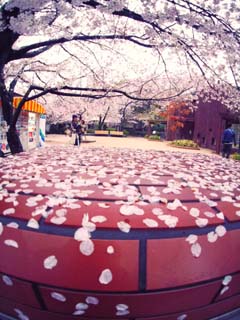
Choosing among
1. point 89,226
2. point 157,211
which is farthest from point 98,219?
point 157,211

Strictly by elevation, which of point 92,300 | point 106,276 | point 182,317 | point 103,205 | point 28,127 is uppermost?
point 103,205

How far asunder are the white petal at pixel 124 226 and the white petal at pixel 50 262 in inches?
10.9

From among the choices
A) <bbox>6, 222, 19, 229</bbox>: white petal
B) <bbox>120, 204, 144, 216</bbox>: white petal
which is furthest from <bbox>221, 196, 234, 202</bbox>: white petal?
<bbox>6, 222, 19, 229</bbox>: white petal

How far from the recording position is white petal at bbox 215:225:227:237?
1.24 meters

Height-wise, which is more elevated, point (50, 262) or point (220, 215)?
point (220, 215)

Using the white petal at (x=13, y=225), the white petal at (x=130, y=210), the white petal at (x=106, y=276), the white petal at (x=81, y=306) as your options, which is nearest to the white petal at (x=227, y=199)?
the white petal at (x=130, y=210)

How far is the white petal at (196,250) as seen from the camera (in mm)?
1175

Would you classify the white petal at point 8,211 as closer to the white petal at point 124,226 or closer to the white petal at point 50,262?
the white petal at point 50,262

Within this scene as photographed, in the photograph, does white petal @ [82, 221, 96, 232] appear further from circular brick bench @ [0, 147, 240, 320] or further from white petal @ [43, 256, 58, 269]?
white petal @ [43, 256, 58, 269]

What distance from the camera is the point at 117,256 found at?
111 cm

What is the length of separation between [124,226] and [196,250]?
308mm

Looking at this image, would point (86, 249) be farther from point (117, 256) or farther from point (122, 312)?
point (122, 312)

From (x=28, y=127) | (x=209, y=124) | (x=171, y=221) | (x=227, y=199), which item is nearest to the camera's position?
(x=171, y=221)

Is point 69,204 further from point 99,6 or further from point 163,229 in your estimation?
point 99,6
